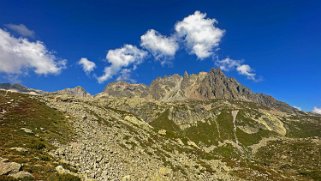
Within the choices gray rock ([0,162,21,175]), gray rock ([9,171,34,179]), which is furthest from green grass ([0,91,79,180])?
gray rock ([0,162,21,175])

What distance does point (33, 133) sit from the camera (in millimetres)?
36406

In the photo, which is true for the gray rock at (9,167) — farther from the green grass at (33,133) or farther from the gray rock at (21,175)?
the green grass at (33,133)

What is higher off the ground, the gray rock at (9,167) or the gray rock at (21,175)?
the gray rock at (9,167)

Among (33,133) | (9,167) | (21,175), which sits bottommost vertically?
(21,175)

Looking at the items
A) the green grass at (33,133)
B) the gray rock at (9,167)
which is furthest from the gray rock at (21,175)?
the green grass at (33,133)

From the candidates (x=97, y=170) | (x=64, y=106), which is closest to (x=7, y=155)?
(x=97, y=170)

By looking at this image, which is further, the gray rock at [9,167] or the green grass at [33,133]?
the green grass at [33,133]

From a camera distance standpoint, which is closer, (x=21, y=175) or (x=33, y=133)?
(x=21, y=175)

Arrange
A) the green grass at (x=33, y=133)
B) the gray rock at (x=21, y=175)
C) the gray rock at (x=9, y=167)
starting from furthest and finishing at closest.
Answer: the green grass at (x=33, y=133) < the gray rock at (x=9, y=167) < the gray rock at (x=21, y=175)

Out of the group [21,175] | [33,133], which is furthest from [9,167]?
[33,133]

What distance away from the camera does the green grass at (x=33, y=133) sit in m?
25.4

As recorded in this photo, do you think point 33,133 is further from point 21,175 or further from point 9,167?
point 21,175

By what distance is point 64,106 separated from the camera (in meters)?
60.6

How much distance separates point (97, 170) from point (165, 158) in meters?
22.0
